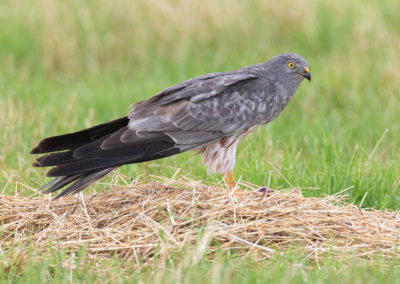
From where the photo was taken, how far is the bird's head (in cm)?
611

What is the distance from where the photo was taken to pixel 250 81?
593 cm

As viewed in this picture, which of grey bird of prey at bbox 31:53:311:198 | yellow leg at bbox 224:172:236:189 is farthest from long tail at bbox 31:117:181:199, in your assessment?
yellow leg at bbox 224:172:236:189

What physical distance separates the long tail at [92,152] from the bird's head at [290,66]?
4.40ft

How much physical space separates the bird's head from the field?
0.73 metres

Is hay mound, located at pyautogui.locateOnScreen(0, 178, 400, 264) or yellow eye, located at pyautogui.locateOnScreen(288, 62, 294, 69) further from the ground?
yellow eye, located at pyautogui.locateOnScreen(288, 62, 294, 69)

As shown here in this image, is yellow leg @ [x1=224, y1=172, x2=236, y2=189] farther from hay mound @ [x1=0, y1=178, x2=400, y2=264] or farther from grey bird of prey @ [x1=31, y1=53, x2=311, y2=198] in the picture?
hay mound @ [x1=0, y1=178, x2=400, y2=264]

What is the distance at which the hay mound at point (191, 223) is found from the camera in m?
4.48

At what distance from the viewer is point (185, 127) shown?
219 inches

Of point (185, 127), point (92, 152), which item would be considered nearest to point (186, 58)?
point (185, 127)

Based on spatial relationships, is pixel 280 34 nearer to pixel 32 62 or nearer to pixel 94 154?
pixel 32 62

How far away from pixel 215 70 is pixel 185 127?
16.4 ft

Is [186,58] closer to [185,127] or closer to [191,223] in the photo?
[185,127]

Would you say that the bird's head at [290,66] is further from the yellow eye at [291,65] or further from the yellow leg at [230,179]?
the yellow leg at [230,179]

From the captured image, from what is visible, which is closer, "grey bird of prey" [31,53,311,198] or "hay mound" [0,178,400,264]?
"hay mound" [0,178,400,264]
